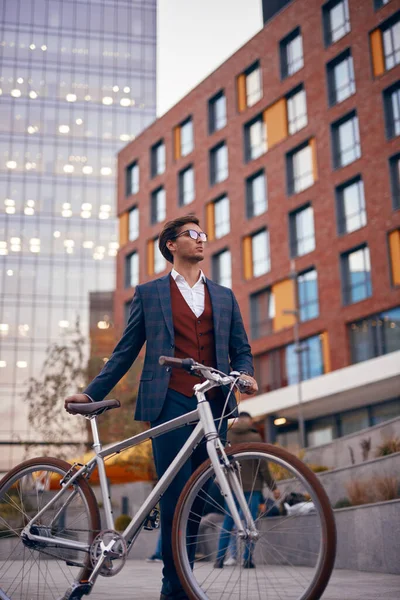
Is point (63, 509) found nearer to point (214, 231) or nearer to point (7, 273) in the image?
point (214, 231)

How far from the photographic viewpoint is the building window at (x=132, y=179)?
50.4m

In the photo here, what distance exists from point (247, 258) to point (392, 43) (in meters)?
12.5

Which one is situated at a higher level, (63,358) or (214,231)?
(214,231)

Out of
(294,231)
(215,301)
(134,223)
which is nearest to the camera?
(215,301)

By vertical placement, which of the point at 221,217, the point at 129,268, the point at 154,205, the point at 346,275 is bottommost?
the point at 346,275

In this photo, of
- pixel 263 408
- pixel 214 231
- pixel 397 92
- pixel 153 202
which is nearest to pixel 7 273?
pixel 153 202

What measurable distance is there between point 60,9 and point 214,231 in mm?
39750

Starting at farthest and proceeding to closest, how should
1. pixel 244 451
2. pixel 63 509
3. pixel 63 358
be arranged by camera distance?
pixel 63 358
pixel 63 509
pixel 244 451

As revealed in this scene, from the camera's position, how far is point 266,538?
3889mm

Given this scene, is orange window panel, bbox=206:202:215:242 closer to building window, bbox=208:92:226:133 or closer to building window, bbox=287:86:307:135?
building window, bbox=208:92:226:133

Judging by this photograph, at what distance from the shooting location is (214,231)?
4181 centimetres

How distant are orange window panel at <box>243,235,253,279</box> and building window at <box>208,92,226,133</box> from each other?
7.84 meters

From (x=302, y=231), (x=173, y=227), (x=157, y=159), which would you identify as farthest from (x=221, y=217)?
(x=173, y=227)

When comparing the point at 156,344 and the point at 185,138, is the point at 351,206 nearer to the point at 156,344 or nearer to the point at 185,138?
the point at 185,138
